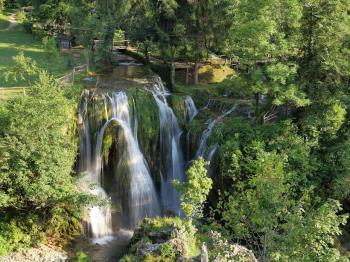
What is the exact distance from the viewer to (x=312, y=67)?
74.1 ft

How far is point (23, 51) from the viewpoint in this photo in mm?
37812

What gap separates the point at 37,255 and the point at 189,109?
14.3m

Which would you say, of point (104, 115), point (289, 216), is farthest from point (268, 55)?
point (289, 216)

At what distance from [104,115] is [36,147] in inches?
275

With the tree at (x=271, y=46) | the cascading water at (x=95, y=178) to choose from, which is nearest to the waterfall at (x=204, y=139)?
the tree at (x=271, y=46)

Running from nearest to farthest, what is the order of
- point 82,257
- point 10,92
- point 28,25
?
point 82,257, point 10,92, point 28,25

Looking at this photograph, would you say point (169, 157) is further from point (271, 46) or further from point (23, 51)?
point (23, 51)

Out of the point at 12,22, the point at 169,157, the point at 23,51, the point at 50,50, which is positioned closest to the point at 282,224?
the point at 169,157

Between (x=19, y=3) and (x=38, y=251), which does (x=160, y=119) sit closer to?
(x=38, y=251)

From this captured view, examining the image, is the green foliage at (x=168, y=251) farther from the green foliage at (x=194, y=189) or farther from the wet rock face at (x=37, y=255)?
the wet rock face at (x=37, y=255)

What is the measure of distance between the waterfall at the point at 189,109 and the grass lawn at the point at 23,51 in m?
10.3

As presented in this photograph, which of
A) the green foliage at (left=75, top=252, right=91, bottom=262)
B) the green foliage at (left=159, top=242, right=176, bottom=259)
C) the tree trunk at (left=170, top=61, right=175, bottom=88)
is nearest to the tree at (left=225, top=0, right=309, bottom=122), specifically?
the tree trunk at (left=170, top=61, right=175, bottom=88)

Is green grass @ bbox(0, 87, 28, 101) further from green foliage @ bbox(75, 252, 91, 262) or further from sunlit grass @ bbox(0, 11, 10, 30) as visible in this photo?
sunlit grass @ bbox(0, 11, 10, 30)

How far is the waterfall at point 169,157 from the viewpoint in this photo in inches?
1022
